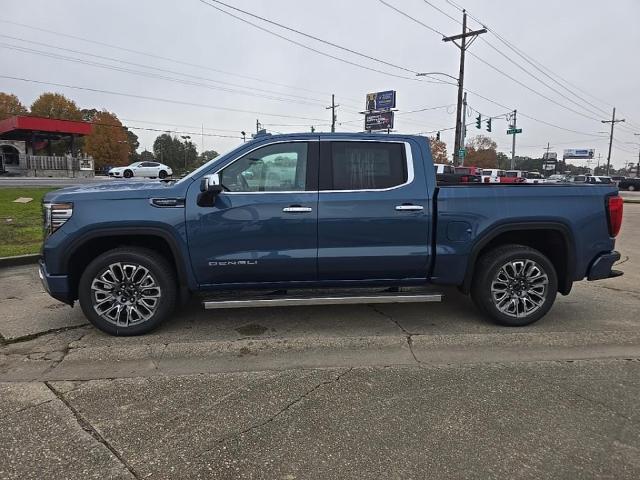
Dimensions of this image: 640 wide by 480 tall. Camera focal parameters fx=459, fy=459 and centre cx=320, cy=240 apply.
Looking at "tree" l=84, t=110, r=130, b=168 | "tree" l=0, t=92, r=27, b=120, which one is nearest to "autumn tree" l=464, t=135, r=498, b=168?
"tree" l=84, t=110, r=130, b=168

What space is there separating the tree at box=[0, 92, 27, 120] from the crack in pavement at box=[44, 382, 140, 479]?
300 feet

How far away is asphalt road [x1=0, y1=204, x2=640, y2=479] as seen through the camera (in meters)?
2.58

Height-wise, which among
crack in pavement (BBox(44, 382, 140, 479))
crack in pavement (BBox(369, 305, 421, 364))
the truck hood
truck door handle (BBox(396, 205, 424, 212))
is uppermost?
the truck hood

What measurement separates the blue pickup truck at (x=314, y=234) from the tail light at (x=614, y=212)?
0.04 ft

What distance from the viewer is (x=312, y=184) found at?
441 centimetres

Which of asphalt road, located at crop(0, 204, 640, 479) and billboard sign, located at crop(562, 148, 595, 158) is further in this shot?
billboard sign, located at crop(562, 148, 595, 158)

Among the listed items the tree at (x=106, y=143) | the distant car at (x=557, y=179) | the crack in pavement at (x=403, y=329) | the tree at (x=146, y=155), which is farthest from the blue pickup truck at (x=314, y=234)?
the tree at (x=146, y=155)

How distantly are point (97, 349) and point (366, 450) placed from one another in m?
2.72

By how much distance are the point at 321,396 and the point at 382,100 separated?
50133 mm

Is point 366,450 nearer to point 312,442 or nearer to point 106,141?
point 312,442

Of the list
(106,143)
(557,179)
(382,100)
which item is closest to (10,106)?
(106,143)

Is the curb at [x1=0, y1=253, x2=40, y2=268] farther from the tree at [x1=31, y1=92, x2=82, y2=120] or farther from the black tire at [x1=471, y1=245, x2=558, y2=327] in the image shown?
the tree at [x1=31, y1=92, x2=82, y2=120]

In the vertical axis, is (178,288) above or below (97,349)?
above

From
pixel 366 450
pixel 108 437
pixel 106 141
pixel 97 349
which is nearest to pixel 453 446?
pixel 366 450
